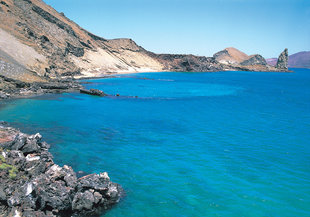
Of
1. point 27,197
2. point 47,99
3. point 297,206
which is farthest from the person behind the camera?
point 47,99

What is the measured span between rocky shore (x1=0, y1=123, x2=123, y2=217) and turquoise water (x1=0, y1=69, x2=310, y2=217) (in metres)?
1.33

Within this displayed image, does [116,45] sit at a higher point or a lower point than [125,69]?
higher

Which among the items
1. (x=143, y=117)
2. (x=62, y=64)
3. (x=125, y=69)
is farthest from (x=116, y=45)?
(x=143, y=117)

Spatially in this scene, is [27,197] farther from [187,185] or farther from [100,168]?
[187,185]

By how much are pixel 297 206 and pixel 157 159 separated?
40.1 feet

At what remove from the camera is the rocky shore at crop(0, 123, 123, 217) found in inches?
535

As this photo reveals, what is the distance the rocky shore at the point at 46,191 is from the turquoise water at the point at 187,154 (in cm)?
133

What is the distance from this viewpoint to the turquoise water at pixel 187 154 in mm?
17094

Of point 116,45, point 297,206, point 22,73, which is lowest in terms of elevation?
point 297,206

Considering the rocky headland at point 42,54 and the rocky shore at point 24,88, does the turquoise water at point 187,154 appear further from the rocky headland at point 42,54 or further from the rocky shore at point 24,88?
the rocky headland at point 42,54

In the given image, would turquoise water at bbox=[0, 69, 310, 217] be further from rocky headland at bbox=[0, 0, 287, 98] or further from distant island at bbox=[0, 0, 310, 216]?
rocky headland at bbox=[0, 0, 287, 98]

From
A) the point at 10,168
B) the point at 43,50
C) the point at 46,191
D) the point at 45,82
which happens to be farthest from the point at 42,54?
the point at 46,191

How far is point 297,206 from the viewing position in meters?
17.1

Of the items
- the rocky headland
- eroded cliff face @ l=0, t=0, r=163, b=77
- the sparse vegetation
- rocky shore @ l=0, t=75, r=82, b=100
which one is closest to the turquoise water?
the sparse vegetation
